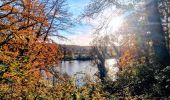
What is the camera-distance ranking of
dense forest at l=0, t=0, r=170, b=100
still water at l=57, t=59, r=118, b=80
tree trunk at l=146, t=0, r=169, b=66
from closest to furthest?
dense forest at l=0, t=0, r=170, b=100 → still water at l=57, t=59, r=118, b=80 → tree trunk at l=146, t=0, r=169, b=66

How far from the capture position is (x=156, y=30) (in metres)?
15.5

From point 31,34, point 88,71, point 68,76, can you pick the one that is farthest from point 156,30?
point 88,71

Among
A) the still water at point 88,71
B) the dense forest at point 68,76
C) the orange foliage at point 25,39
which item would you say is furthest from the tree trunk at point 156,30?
the orange foliage at point 25,39

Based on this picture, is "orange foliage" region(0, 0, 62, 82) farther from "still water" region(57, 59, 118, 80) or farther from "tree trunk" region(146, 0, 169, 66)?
"tree trunk" region(146, 0, 169, 66)

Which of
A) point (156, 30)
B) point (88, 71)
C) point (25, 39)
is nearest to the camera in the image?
point (156, 30)

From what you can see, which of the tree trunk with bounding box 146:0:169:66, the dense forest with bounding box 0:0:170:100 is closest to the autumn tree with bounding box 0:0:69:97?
the dense forest with bounding box 0:0:170:100

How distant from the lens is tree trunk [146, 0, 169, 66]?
15.3m

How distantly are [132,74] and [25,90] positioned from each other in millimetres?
6352

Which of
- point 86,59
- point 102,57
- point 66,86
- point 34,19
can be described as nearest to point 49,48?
point 34,19

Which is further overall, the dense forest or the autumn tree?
the autumn tree

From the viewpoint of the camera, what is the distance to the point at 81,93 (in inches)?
378

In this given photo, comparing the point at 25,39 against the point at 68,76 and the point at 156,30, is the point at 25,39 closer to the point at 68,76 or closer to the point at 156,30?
the point at 68,76

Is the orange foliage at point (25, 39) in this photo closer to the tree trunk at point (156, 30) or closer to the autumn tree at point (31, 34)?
the autumn tree at point (31, 34)

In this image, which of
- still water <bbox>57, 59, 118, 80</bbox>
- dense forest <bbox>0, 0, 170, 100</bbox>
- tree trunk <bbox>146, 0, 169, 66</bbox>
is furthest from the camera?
tree trunk <bbox>146, 0, 169, 66</bbox>
